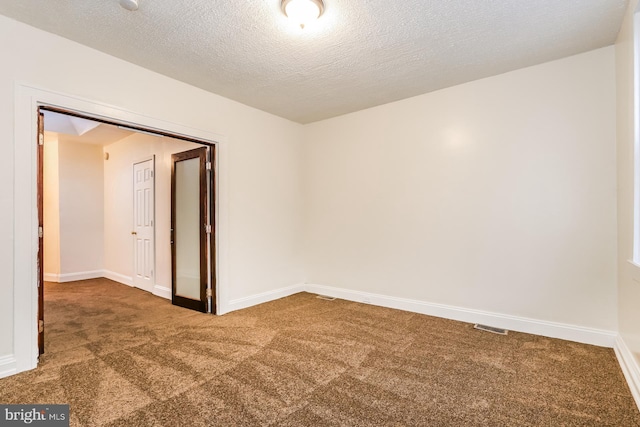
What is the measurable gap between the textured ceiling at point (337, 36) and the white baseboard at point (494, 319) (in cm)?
262

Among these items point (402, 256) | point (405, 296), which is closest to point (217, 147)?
point (402, 256)

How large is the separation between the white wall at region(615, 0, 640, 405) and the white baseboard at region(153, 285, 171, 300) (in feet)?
16.9

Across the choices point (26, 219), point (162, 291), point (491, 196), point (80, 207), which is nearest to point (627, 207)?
point (491, 196)

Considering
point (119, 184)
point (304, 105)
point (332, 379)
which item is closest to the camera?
point (332, 379)

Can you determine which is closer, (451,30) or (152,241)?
(451,30)

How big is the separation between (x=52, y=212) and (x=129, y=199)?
1832 millimetres

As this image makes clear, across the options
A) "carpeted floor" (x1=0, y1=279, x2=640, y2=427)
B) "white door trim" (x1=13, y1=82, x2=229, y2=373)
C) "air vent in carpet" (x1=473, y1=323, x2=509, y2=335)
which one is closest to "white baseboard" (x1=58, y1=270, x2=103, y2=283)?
"carpeted floor" (x1=0, y1=279, x2=640, y2=427)

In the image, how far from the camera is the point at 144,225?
5406 mm

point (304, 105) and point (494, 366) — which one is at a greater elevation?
point (304, 105)

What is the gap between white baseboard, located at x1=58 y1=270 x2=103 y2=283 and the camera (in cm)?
612

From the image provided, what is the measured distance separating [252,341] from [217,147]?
2348mm

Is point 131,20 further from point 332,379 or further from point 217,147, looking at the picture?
point 332,379

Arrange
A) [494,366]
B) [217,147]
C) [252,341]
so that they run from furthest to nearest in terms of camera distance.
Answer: [217,147] → [252,341] → [494,366]

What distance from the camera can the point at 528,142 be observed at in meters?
3.22
